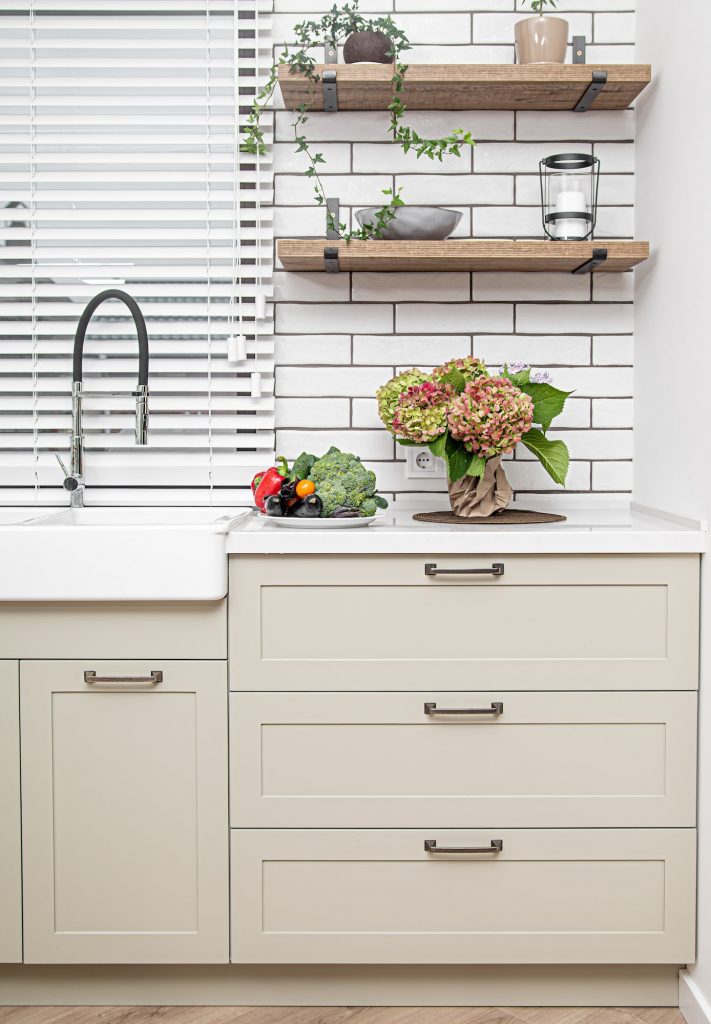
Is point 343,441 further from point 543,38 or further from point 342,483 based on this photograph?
point 543,38

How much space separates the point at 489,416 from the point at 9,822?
1.26m

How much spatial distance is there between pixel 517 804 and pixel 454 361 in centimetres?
94

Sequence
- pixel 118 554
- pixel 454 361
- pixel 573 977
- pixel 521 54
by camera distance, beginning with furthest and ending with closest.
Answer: pixel 521 54 → pixel 454 361 → pixel 573 977 → pixel 118 554

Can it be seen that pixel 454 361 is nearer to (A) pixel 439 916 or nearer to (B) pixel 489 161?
(B) pixel 489 161

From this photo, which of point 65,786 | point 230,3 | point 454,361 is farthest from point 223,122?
point 65,786

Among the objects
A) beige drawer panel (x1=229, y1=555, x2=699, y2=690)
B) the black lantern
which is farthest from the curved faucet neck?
the black lantern

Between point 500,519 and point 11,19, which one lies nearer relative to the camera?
point 500,519

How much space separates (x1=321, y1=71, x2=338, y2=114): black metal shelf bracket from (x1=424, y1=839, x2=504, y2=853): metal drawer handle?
1.69m

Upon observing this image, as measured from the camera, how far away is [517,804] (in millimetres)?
1806

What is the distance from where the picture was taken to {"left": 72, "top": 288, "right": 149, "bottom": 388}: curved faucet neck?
2146mm

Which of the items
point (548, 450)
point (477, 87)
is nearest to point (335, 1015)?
point (548, 450)

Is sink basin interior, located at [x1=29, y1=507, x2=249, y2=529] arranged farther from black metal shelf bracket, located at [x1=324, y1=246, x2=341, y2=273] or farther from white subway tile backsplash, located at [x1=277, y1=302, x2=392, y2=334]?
black metal shelf bracket, located at [x1=324, y1=246, x2=341, y2=273]

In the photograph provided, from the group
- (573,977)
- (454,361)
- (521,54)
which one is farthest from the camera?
(521,54)

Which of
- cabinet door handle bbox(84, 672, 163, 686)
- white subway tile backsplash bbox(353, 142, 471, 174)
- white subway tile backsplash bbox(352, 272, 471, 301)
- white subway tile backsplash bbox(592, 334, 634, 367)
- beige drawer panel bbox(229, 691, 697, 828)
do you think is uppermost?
white subway tile backsplash bbox(353, 142, 471, 174)
